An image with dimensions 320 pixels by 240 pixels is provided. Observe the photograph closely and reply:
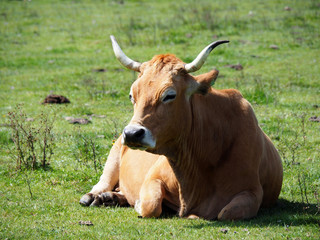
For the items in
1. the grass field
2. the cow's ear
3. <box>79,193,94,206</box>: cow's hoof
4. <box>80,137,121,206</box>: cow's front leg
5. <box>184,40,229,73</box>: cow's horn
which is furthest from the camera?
<box>80,137,121,206</box>: cow's front leg

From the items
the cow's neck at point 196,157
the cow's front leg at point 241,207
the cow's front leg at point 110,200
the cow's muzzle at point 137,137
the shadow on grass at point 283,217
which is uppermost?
the cow's muzzle at point 137,137

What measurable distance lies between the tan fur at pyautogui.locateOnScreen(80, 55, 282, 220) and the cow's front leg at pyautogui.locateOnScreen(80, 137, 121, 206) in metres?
1.09

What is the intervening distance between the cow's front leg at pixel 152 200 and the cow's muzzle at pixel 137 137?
3.74 feet

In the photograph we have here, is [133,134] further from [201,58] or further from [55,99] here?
[55,99]

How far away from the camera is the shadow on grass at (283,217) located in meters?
6.79

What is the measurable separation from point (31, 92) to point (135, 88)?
1115 cm

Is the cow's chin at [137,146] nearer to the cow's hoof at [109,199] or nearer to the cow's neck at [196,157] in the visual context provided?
the cow's neck at [196,157]

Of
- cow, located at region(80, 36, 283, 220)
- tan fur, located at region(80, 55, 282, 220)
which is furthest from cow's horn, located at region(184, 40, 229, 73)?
tan fur, located at region(80, 55, 282, 220)

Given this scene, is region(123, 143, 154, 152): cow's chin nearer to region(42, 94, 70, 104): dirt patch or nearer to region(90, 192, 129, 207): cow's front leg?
region(90, 192, 129, 207): cow's front leg

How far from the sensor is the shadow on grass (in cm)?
679

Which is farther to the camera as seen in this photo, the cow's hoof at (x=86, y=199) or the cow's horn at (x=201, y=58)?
the cow's hoof at (x=86, y=199)

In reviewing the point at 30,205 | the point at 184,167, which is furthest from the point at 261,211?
the point at 30,205

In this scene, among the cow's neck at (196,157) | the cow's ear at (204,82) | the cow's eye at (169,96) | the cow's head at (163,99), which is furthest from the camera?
the cow's neck at (196,157)

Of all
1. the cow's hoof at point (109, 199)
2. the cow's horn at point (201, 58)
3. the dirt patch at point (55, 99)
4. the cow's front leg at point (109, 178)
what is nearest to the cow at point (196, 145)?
the cow's horn at point (201, 58)
